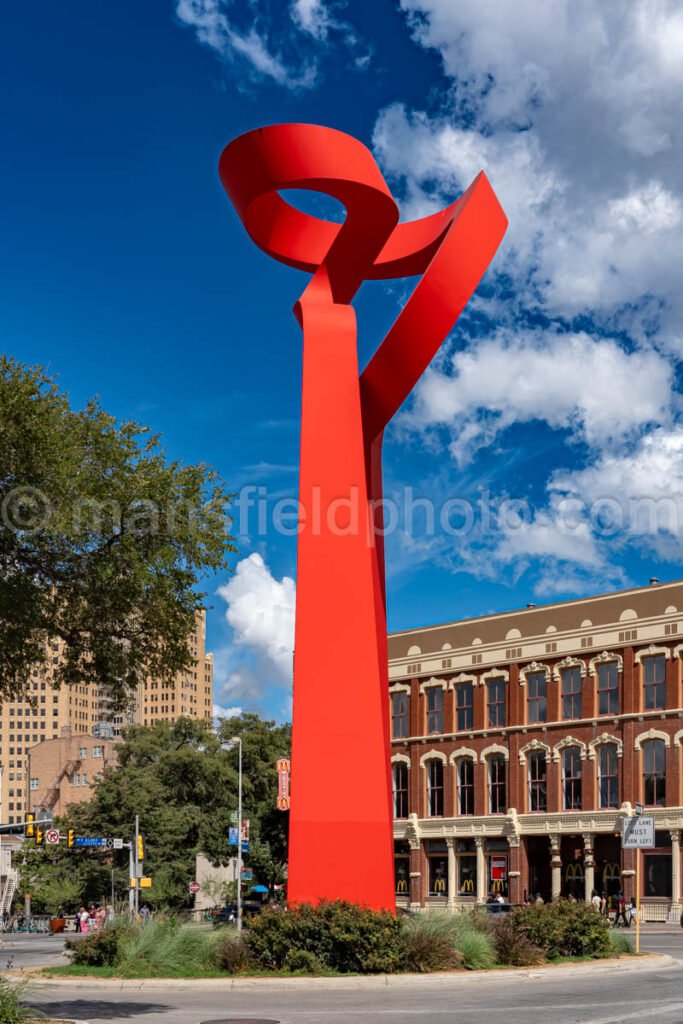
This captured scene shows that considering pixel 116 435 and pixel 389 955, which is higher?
pixel 116 435

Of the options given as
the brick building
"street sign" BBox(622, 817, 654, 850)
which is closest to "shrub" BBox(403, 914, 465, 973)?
"street sign" BBox(622, 817, 654, 850)

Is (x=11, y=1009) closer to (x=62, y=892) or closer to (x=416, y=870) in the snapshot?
(x=416, y=870)

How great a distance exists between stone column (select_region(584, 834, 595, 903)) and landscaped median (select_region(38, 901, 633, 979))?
33.2 metres

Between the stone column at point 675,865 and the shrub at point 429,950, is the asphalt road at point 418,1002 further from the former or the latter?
the stone column at point 675,865

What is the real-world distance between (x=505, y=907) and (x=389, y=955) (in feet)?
83.7

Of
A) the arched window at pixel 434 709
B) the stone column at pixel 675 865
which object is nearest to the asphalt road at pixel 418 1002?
→ the stone column at pixel 675 865

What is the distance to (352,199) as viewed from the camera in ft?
76.5

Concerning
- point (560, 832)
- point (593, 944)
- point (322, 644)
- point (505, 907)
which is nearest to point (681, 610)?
point (560, 832)

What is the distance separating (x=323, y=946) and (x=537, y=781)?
4062cm

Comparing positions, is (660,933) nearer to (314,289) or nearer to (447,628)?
(447,628)

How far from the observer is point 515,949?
2188cm

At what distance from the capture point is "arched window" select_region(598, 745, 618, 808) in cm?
5594

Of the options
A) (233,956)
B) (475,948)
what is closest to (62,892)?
(233,956)

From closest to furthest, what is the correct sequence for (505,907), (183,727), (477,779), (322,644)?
(322,644)
(505,907)
(477,779)
(183,727)
